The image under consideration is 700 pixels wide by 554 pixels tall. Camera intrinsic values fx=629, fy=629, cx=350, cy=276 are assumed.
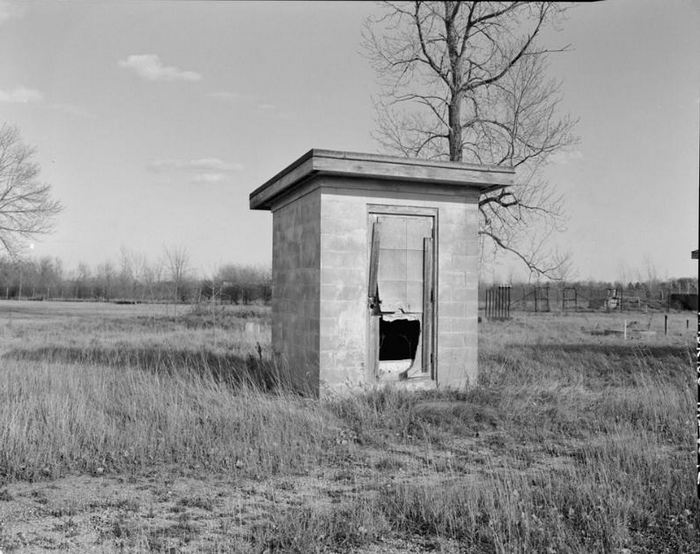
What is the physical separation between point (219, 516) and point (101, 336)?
58.3ft

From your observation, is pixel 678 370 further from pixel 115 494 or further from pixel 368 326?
pixel 115 494

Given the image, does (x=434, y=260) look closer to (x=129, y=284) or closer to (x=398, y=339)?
(x=398, y=339)

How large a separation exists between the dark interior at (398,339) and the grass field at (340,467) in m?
0.85

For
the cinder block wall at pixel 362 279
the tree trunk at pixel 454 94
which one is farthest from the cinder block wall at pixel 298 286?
the tree trunk at pixel 454 94

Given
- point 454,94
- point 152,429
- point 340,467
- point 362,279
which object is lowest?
point 340,467

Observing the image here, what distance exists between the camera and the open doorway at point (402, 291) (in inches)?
343

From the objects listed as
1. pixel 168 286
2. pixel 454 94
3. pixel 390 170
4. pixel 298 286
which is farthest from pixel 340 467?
pixel 168 286

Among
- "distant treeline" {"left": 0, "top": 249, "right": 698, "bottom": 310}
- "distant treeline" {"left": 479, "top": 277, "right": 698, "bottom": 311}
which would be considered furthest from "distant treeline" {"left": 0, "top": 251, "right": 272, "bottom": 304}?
"distant treeline" {"left": 479, "top": 277, "right": 698, "bottom": 311}

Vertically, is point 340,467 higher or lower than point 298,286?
lower

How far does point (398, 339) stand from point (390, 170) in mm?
2526

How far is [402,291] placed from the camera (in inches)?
350

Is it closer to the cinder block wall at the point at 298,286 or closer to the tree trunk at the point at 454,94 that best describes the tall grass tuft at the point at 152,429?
the cinder block wall at the point at 298,286

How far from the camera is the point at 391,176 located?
8477mm

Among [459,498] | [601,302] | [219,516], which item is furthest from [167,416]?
[601,302]
